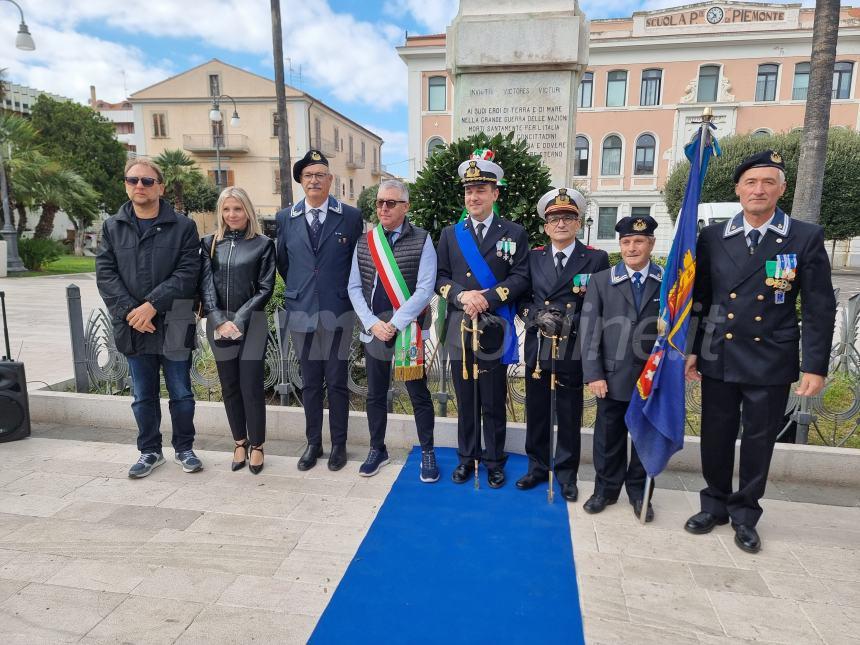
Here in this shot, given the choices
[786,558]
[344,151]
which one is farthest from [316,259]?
[344,151]

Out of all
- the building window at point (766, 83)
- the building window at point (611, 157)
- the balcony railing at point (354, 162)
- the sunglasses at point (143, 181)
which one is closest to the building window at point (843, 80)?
the building window at point (766, 83)

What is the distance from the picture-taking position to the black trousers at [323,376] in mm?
3934

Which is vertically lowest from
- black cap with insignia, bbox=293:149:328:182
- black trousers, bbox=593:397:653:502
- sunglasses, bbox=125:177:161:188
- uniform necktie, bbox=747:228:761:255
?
black trousers, bbox=593:397:653:502

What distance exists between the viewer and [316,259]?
12.6 ft

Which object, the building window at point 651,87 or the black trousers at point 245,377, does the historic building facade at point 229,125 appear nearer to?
the building window at point 651,87

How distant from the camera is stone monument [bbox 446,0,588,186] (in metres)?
6.46

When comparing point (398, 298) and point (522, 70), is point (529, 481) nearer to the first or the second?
point (398, 298)

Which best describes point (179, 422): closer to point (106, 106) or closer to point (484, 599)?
point (484, 599)

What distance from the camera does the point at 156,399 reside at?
4.07 metres

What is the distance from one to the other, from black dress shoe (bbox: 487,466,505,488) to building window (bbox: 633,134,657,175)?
34078 millimetres

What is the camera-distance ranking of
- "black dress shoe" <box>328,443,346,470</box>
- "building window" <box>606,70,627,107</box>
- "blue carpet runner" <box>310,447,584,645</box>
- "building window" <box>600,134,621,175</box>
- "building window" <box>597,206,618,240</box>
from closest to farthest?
"blue carpet runner" <box>310,447,584,645</box>, "black dress shoe" <box>328,443,346,470</box>, "building window" <box>606,70,627,107</box>, "building window" <box>600,134,621,175</box>, "building window" <box>597,206,618,240</box>

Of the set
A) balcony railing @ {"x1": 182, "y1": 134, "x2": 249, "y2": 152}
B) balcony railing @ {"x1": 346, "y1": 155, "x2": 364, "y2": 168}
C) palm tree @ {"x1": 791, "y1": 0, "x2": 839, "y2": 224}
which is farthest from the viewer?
balcony railing @ {"x1": 346, "y1": 155, "x2": 364, "y2": 168}

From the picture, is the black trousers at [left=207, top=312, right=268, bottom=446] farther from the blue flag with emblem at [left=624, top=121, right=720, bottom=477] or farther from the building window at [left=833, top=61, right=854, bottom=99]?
the building window at [left=833, top=61, right=854, bottom=99]

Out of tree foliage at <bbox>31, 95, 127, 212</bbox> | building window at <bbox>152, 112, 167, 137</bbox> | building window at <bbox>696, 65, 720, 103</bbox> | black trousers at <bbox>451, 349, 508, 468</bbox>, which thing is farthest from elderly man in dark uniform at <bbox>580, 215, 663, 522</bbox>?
building window at <bbox>152, 112, 167, 137</bbox>
